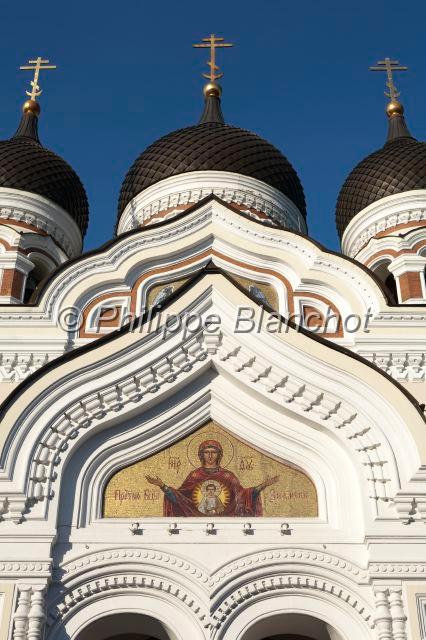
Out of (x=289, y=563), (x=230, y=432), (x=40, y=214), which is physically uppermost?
(x=40, y=214)

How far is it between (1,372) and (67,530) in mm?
1964

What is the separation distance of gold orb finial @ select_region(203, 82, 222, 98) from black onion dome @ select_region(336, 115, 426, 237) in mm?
2838

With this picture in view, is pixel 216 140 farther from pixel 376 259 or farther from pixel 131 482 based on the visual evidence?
pixel 131 482

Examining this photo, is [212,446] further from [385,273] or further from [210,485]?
[385,273]

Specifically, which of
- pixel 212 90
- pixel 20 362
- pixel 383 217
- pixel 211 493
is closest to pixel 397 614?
pixel 211 493

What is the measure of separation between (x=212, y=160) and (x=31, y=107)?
3948 millimetres

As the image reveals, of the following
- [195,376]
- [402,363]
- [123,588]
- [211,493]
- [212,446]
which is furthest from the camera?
[402,363]

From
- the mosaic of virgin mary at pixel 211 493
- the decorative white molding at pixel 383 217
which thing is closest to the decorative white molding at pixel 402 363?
the mosaic of virgin mary at pixel 211 493

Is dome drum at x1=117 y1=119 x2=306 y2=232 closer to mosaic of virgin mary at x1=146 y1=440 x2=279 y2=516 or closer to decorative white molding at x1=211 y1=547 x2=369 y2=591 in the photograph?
mosaic of virgin mary at x1=146 y1=440 x2=279 y2=516

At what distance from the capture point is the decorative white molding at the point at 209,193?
11.0 metres

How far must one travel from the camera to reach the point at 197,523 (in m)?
6.15

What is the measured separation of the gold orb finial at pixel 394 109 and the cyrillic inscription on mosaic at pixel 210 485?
28.8ft

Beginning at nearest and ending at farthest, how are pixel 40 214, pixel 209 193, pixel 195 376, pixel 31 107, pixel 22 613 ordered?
pixel 22 613 → pixel 195 376 → pixel 209 193 → pixel 40 214 → pixel 31 107

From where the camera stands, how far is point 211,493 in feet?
21.0
